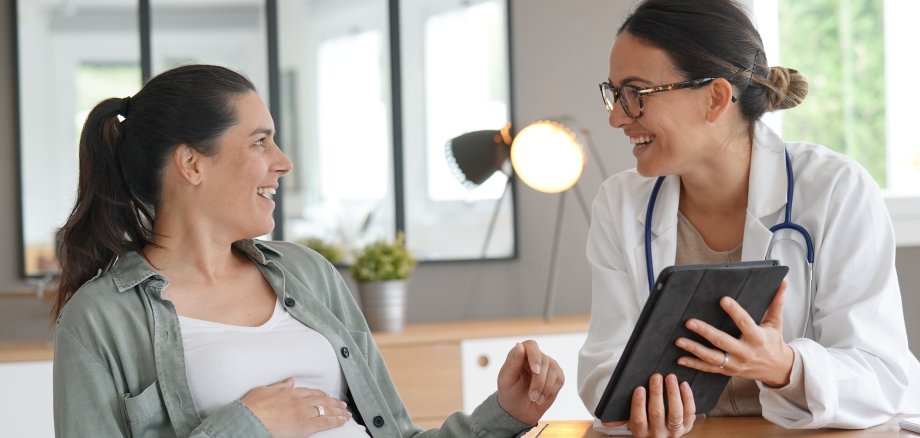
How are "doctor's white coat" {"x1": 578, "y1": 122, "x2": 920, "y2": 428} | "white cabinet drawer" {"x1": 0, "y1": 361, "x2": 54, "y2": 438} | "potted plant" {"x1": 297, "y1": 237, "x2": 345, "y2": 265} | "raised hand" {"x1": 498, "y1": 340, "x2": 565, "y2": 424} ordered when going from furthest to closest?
"potted plant" {"x1": 297, "y1": 237, "x2": 345, "y2": 265} < "white cabinet drawer" {"x1": 0, "y1": 361, "x2": 54, "y2": 438} < "raised hand" {"x1": 498, "y1": 340, "x2": 565, "y2": 424} < "doctor's white coat" {"x1": 578, "y1": 122, "x2": 920, "y2": 428}

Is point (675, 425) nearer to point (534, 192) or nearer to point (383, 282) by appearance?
point (383, 282)

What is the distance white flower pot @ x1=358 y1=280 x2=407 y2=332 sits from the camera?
335 cm

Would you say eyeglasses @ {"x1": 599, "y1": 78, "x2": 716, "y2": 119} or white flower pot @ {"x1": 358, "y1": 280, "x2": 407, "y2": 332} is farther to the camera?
white flower pot @ {"x1": 358, "y1": 280, "x2": 407, "y2": 332}

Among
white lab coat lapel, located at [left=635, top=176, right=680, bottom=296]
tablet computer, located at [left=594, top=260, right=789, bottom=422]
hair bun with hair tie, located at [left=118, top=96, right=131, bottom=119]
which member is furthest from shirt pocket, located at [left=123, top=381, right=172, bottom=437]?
white lab coat lapel, located at [left=635, top=176, right=680, bottom=296]

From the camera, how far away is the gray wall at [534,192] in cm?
375

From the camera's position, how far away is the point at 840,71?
3682 mm

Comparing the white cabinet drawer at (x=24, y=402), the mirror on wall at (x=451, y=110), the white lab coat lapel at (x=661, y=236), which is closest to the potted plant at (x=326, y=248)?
the mirror on wall at (x=451, y=110)

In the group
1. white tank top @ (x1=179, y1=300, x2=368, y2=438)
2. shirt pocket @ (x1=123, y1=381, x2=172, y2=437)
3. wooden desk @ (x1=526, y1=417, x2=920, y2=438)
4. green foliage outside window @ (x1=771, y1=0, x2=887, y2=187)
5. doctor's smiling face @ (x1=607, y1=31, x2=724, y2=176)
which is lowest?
wooden desk @ (x1=526, y1=417, x2=920, y2=438)

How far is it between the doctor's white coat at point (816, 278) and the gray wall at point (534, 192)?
5.63ft

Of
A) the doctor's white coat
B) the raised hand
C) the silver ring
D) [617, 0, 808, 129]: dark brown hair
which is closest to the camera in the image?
the silver ring

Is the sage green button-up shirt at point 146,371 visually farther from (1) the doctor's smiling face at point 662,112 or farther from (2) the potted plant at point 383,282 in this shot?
(2) the potted plant at point 383,282

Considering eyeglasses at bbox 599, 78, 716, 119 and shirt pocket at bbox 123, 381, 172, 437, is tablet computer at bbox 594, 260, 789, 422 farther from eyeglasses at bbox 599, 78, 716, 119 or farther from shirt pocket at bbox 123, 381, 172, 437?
shirt pocket at bbox 123, 381, 172, 437

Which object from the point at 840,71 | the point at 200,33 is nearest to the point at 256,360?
the point at 200,33

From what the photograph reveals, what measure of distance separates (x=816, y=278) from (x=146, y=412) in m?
1.14
